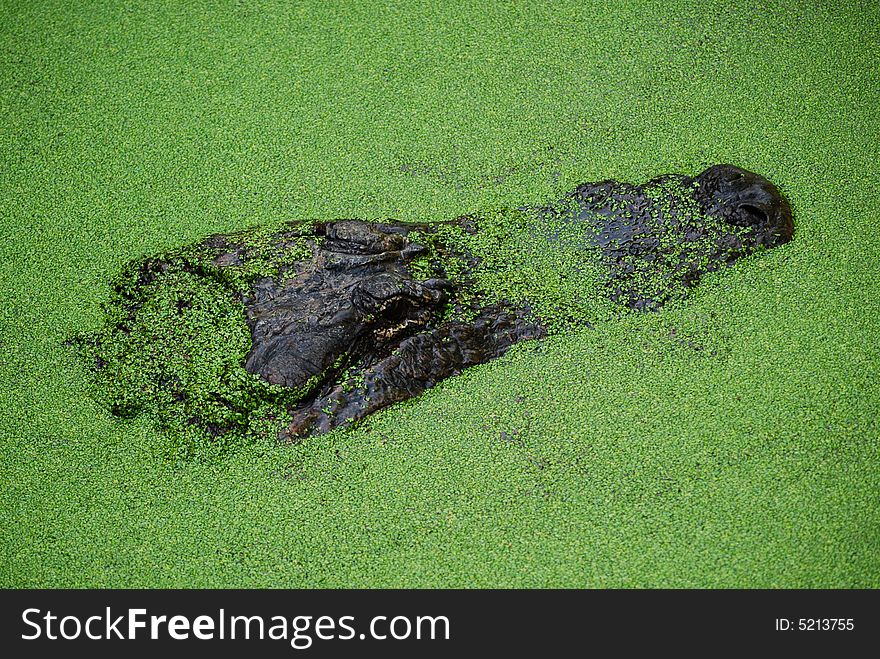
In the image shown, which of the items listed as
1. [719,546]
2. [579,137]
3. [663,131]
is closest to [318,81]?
[579,137]

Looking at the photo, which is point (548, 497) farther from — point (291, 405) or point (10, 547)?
point (10, 547)

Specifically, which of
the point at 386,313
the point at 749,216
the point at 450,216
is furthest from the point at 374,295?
the point at 749,216

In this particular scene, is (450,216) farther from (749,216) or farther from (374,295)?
(749,216)

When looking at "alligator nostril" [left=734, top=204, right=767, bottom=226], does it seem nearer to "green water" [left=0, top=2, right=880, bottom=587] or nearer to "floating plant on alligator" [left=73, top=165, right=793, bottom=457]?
"floating plant on alligator" [left=73, top=165, right=793, bottom=457]

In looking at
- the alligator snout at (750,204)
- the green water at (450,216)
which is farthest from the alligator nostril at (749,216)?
the green water at (450,216)

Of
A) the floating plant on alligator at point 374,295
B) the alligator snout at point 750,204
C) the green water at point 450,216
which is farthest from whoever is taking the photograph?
the alligator snout at point 750,204

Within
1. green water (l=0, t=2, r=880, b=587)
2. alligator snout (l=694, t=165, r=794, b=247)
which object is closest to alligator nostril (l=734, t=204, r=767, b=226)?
alligator snout (l=694, t=165, r=794, b=247)

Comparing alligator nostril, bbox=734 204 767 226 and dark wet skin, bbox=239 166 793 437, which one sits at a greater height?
alligator nostril, bbox=734 204 767 226

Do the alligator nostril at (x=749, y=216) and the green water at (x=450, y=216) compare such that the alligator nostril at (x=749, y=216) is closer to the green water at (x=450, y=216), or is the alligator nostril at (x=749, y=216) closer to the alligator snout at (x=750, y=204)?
the alligator snout at (x=750, y=204)
